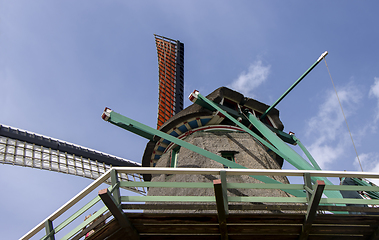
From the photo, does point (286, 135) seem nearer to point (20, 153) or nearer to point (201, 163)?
point (201, 163)

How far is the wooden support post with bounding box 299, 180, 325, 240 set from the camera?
159 inches

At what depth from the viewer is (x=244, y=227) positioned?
4.67 meters

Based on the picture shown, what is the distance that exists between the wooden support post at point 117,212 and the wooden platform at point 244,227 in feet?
0.21

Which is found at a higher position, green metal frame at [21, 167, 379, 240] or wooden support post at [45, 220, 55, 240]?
green metal frame at [21, 167, 379, 240]

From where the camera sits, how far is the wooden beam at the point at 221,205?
161 inches

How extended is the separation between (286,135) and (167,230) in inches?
277

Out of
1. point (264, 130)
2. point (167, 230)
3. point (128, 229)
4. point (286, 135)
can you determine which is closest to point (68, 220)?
point (128, 229)

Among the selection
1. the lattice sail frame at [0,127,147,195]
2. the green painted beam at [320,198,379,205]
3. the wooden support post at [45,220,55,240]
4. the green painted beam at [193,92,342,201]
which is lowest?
the wooden support post at [45,220,55,240]

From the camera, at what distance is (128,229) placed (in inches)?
181


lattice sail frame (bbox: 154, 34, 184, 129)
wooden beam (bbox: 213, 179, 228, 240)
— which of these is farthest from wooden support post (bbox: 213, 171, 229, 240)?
lattice sail frame (bbox: 154, 34, 184, 129)

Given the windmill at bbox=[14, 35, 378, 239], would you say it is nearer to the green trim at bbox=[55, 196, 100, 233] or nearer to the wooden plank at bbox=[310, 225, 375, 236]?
the wooden plank at bbox=[310, 225, 375, 236]

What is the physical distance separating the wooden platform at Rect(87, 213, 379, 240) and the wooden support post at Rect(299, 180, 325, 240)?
3.3 inches

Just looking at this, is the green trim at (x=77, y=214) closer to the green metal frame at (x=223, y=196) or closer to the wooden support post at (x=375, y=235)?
the green metal frame at (x=223, y=196)

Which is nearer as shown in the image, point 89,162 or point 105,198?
point 105,198
